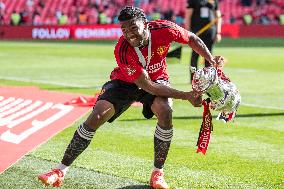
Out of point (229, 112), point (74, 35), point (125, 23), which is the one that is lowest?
point (74, 35)

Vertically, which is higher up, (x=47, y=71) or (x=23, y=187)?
(x=23, y=187)

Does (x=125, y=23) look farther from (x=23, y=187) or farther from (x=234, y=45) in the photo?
(x=234, y=45)

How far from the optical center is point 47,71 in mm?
20312

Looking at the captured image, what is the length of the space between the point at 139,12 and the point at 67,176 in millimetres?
1827

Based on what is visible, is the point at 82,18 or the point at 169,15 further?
the point at 82,18

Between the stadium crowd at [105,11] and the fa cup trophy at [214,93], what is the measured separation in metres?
38.3

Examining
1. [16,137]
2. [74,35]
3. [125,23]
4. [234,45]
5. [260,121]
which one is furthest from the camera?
[74,35]

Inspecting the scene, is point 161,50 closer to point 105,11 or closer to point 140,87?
point 140,87

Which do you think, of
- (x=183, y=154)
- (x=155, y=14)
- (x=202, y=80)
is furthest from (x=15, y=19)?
(x=202, y=80)

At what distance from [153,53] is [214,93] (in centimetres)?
72

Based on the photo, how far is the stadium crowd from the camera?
45.4 metres

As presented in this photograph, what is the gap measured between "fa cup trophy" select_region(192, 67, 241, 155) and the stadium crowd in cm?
3833

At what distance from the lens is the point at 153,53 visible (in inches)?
249

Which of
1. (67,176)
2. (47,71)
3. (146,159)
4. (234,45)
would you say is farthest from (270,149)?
(234,45)
